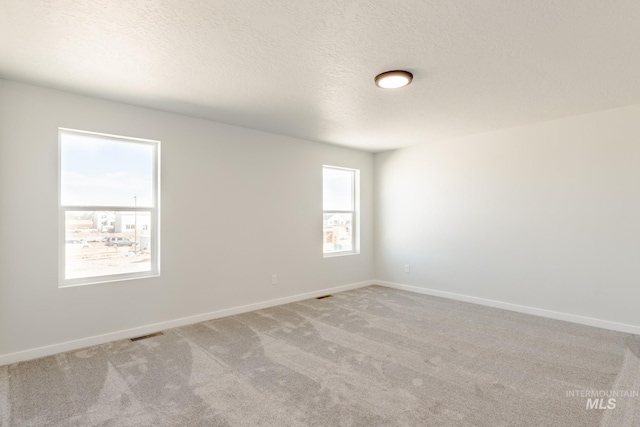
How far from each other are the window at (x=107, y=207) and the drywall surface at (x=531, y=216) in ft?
12.5

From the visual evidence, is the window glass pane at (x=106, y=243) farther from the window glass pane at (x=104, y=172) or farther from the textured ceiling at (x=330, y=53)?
the textured ceiling at (x=330, y=53)

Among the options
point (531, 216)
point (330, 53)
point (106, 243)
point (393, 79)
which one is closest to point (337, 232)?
point (531, 216)

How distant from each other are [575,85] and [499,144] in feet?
5.02

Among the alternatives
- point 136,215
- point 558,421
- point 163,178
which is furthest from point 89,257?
point 558,421

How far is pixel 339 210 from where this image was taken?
5598 millimetres

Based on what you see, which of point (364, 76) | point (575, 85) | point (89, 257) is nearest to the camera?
Answer: point (364, 76)

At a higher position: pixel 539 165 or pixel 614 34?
pixel 614 34

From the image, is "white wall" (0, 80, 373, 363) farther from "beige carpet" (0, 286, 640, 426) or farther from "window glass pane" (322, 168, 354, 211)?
"beige carpet" (0, 286, 640, 426)

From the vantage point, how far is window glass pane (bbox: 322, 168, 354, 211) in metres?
5.45

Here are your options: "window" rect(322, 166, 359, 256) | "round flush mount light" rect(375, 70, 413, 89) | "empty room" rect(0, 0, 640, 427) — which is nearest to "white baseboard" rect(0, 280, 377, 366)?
"empty room" rect(0, 0, 640, 427)

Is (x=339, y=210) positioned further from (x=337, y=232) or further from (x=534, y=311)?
(x=534, y=311)

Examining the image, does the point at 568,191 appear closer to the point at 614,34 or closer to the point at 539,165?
the point at 539,165

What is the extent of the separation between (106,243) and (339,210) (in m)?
3.39

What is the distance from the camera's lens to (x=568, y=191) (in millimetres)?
3887
